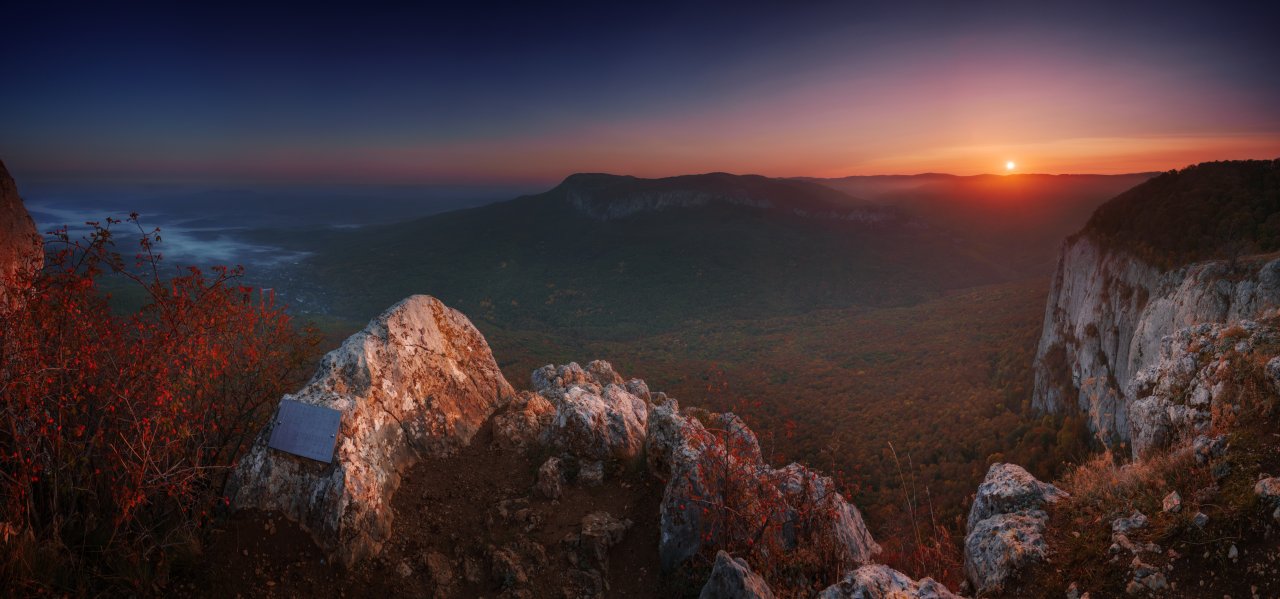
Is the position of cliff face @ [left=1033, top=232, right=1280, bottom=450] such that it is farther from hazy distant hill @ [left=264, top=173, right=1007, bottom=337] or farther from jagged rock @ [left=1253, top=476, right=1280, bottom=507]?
hazy distant hill @ [left=264, top=173, right=1007, bottom=337]

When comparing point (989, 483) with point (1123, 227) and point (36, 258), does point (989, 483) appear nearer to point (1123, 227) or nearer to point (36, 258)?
point (36, 258)

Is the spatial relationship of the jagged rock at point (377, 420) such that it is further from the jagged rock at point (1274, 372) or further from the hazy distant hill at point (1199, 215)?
the hazy distant hill at point (1199, 215)

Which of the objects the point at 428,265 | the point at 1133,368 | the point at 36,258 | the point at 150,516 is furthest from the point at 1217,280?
the point at 428,265

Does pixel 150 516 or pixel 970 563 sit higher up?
pixel 150 516

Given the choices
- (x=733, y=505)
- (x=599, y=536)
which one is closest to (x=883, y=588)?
(x=733, y=505)

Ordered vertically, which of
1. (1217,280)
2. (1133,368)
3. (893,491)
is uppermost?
(1217,280)

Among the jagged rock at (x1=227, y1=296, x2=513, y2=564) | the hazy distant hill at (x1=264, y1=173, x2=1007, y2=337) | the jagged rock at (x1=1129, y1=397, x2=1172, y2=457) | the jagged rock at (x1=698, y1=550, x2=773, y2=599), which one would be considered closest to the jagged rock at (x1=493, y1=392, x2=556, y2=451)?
the jagged rock at (x1=227, y1=296, x2=513, y2=564)

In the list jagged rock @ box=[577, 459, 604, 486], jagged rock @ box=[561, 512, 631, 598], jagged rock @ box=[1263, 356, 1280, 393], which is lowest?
jagged rock @ box=[561, 512, 631, 598]
